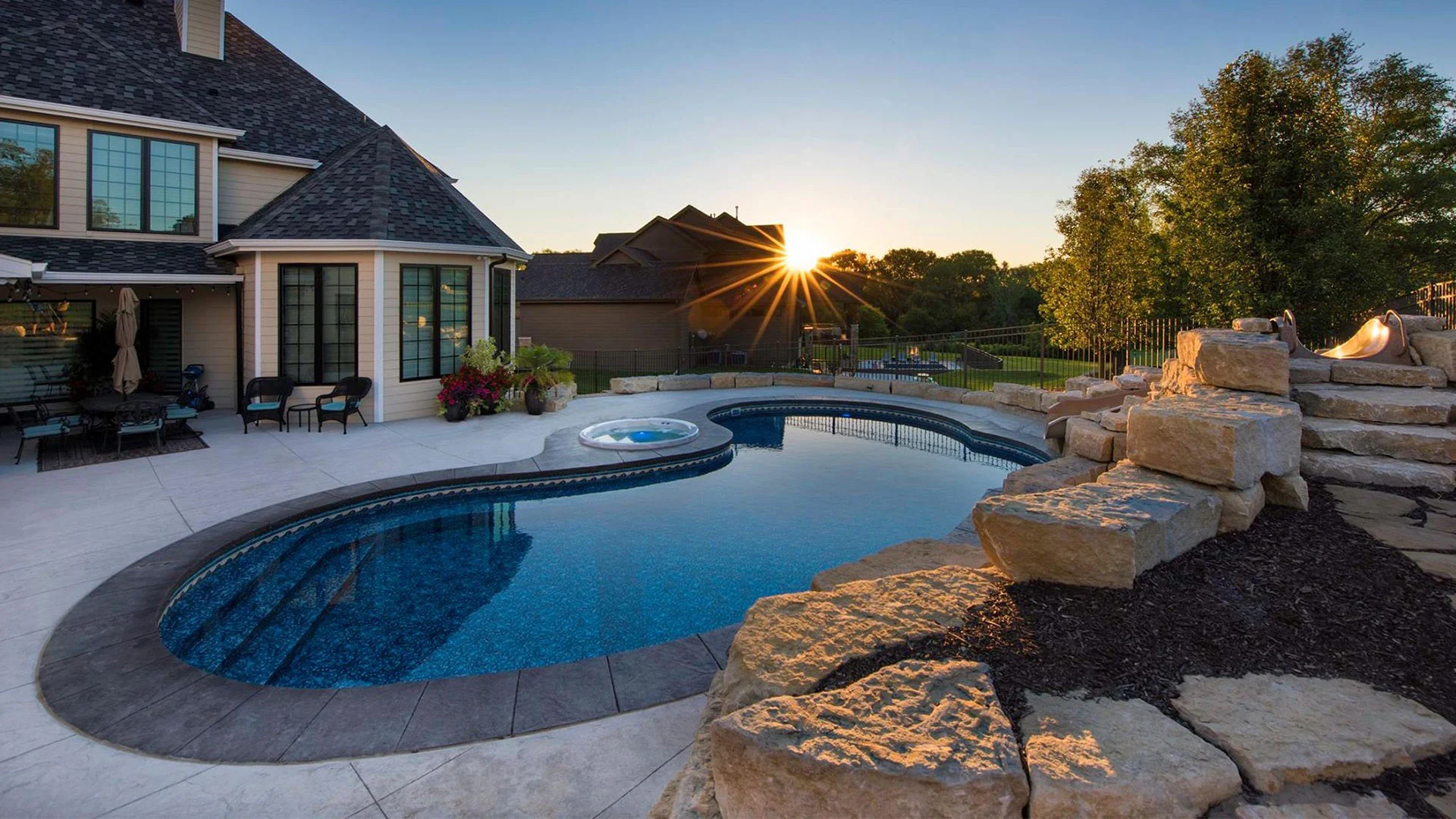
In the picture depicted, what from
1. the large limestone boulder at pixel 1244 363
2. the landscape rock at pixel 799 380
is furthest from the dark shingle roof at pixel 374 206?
the large limestone boulder at pixel 1244 363

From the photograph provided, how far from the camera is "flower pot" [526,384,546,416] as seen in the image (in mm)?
13555

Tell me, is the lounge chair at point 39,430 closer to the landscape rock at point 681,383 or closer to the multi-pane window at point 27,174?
the multi-pane window at point 27,174

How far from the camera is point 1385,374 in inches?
206

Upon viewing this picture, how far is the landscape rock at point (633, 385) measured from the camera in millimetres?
17219

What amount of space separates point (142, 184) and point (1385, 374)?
17.9 meters

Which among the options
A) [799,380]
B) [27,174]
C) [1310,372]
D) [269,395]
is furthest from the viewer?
[799,380]

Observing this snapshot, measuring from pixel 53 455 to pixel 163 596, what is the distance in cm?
698

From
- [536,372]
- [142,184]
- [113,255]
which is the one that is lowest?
[536,372]

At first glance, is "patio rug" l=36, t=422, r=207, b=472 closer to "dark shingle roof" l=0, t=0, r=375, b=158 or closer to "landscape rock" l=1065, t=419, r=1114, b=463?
"dark shingle roof" l=0, t=0, r=375, b=158

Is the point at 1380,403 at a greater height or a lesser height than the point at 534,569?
greater

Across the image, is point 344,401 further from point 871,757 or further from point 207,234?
point 871,757

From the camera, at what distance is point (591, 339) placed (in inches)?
1069

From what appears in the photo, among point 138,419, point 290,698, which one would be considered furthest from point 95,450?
point 290,698

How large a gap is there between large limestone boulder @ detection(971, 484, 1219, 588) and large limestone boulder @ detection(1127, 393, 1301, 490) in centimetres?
25
